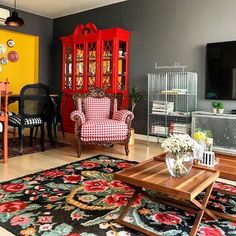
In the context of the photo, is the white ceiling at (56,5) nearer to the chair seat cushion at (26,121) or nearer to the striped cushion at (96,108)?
the striped cushion at (96,108)

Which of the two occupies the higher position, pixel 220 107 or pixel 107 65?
pixel 107 65

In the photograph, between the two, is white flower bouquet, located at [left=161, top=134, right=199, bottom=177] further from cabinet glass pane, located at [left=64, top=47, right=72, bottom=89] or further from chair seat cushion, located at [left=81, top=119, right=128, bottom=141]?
cabinet glass pane, located at [left=64, top=47, right=72, bottom=89]

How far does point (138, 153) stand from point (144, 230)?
7.30 ft

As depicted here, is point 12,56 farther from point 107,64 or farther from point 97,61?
point 107,64

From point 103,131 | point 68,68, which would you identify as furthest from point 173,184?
point 68,68

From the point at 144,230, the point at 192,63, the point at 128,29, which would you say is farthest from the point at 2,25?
the point at 144,230

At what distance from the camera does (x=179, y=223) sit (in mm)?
1801

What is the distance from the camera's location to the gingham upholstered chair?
11.8 ft

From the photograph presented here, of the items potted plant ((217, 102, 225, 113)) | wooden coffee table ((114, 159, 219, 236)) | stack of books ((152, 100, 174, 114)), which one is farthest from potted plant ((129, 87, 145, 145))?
wooden coffee table ((114, 159, 219, 236))

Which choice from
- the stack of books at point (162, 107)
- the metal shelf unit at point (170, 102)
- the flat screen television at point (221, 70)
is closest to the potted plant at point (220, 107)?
the flat screen television at point (221, 70)

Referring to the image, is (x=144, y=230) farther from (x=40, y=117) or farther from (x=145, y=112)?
(x=145, y=112)

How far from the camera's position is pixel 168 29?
14.8 feet

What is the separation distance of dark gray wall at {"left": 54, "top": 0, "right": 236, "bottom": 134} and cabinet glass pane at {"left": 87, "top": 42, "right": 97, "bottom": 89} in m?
0.65

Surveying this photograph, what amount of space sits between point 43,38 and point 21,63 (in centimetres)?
81
